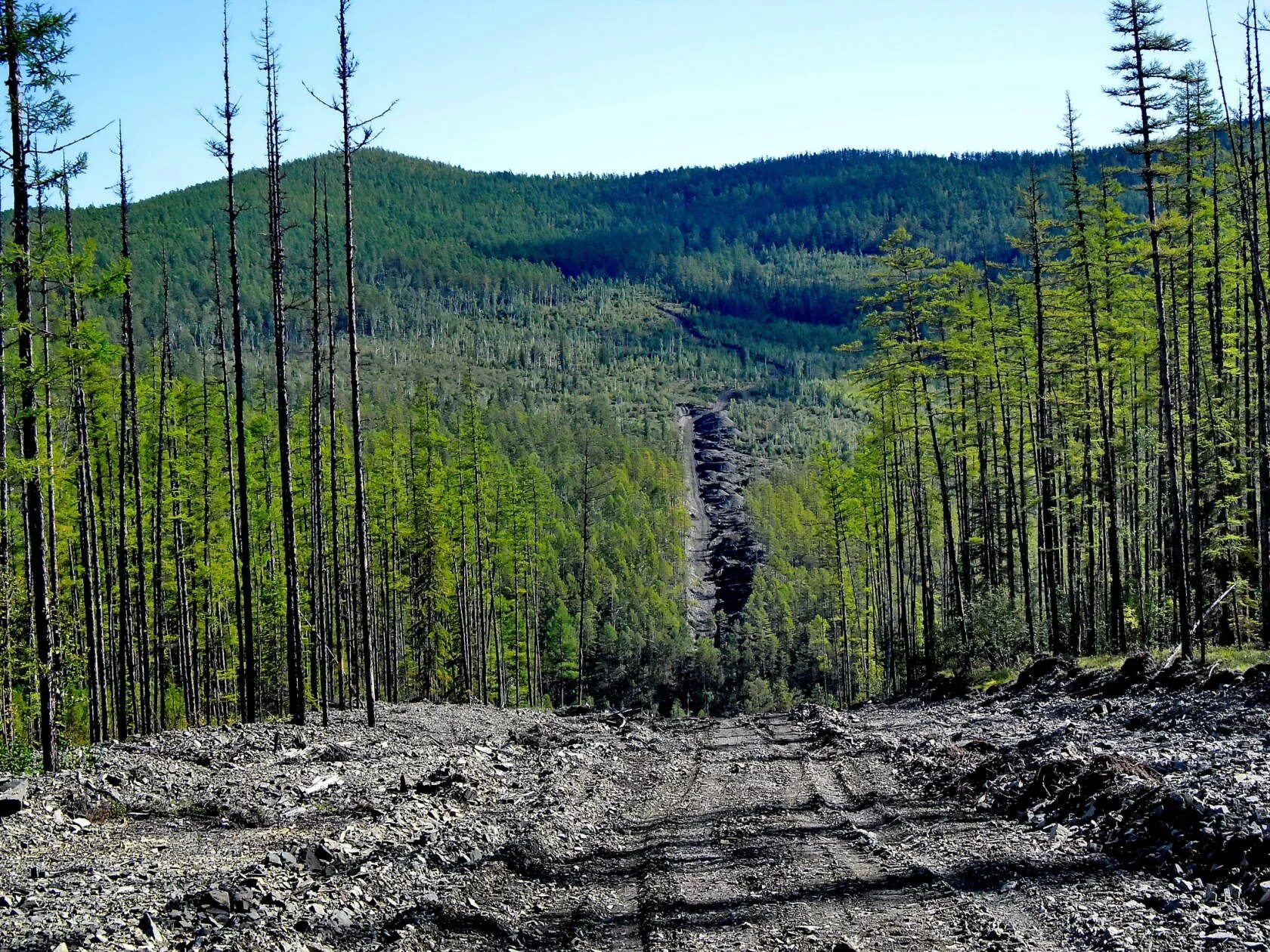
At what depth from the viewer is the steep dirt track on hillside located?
21.7ft

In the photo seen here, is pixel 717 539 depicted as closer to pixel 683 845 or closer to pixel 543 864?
pixel 683 845

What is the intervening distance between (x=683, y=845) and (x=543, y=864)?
1562 mm

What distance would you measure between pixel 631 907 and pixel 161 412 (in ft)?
81.1

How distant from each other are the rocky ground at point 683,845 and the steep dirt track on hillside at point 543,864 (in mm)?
39

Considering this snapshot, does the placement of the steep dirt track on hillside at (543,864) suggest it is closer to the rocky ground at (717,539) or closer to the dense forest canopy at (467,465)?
the dense forest canopy at (467,465)

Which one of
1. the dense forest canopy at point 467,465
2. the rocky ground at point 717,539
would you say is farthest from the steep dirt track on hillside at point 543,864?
the rocky ground at point 717,539

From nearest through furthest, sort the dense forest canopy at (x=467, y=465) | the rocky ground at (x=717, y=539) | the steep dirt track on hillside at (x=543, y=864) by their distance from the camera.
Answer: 1. the steep dirt track on hillside at (x=543, y=864)
2. the dense forest canopy at (x=467, y=465)
3. the rocky ground at (x=717, y=539)

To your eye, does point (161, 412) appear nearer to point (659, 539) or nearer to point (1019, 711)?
point (1019, 711)

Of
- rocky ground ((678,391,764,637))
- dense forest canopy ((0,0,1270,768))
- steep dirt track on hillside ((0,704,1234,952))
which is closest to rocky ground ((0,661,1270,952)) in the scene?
steep dirt track on hillside ((0,704,1234,952))

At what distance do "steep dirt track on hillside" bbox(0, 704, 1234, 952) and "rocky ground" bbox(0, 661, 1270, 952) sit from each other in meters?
0.04

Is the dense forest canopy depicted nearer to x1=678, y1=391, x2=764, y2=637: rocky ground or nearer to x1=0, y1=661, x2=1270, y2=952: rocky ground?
x1=0, y1=661, x2=1270, y2=952: rocky ground

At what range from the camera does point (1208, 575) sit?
30.7 metres

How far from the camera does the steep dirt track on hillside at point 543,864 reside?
6602mm

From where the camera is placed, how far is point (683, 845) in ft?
31.5
